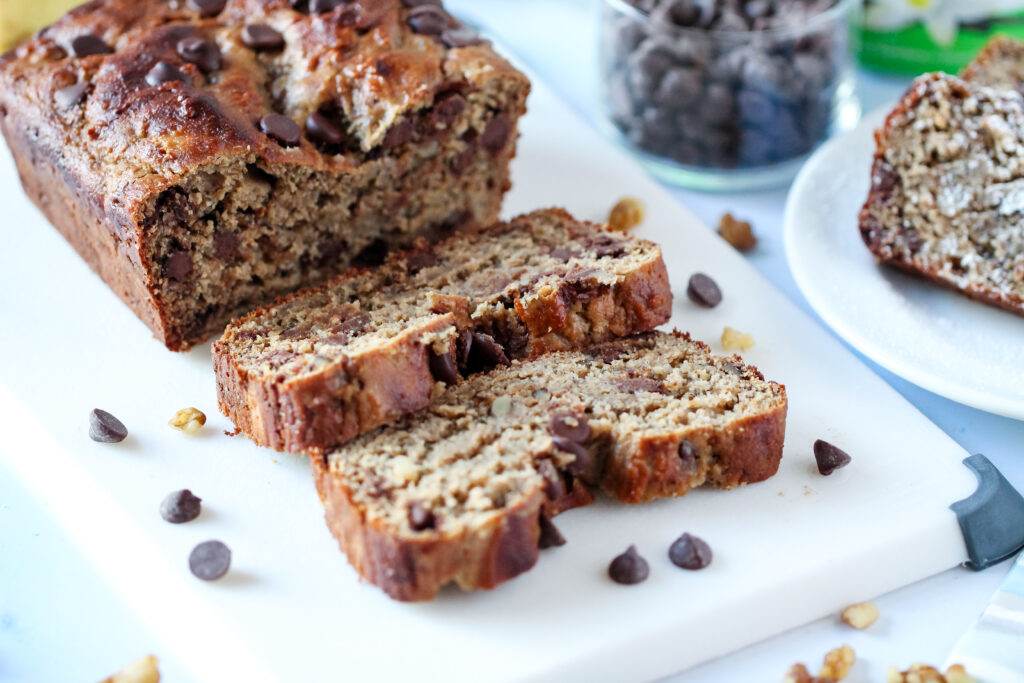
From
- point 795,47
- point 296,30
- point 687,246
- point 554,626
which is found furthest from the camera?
point 795,47

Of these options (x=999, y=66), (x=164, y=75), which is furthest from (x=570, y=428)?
(x=999, y=66)

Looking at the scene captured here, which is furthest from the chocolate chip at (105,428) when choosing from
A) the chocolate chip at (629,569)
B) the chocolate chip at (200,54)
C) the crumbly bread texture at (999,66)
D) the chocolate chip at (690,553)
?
the crumbly bread texture at (999,66)

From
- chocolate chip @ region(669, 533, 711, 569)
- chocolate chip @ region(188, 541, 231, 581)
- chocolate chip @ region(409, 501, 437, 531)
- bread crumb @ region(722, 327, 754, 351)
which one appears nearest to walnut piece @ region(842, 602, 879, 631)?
chocolate chip @ region(669, 533, 711, 569)

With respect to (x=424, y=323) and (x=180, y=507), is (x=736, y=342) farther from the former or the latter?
(x=180, y=507)

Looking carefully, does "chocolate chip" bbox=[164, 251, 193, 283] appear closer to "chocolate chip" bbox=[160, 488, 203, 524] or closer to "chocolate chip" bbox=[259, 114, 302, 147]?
"chocolate chip" bbox=[259, 114, 302, 147]

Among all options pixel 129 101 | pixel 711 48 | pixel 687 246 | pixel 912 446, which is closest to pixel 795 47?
pixel 711 48

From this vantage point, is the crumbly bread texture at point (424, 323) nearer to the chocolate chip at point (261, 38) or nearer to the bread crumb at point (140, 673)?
the bread crumb at point (140, 673)

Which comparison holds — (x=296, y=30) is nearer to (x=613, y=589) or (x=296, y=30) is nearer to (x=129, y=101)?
(x=129, y=101)
